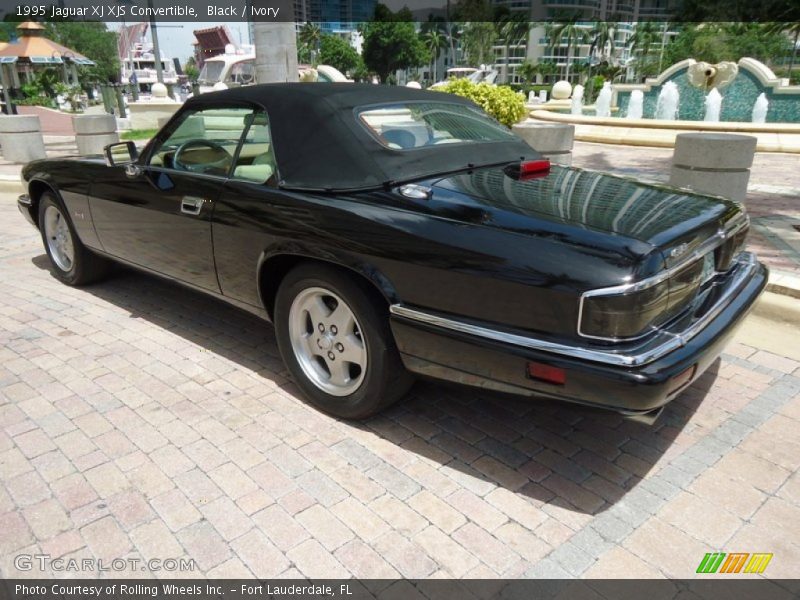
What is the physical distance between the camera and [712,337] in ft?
8.30

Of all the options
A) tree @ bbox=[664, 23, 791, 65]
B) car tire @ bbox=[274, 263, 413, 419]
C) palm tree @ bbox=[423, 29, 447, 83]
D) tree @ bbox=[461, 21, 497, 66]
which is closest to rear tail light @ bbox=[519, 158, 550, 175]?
car tire @ bbox=[274, 263, 413, 419]

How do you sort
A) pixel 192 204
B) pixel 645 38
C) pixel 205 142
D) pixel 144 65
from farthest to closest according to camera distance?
pixel 144 65 < pixel 645 38 < pixel 205 142 < pixel 192 204

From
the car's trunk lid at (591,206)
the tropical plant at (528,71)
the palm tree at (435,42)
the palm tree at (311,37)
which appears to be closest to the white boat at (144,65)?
the palm tree at (311,37)

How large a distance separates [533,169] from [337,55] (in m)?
91.3

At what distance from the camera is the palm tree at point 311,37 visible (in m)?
91.5

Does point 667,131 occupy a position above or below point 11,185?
above

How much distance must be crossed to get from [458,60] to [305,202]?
393 feet

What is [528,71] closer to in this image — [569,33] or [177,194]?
[569,33]

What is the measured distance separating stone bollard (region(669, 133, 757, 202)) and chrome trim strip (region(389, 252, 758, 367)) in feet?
10.8

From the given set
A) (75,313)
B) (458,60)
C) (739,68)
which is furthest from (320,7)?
(75,313)

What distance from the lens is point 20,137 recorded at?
43.1ft

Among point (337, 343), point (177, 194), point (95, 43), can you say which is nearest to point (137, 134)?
point (177, 194)

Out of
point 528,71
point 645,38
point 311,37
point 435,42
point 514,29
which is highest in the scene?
point 514,29
